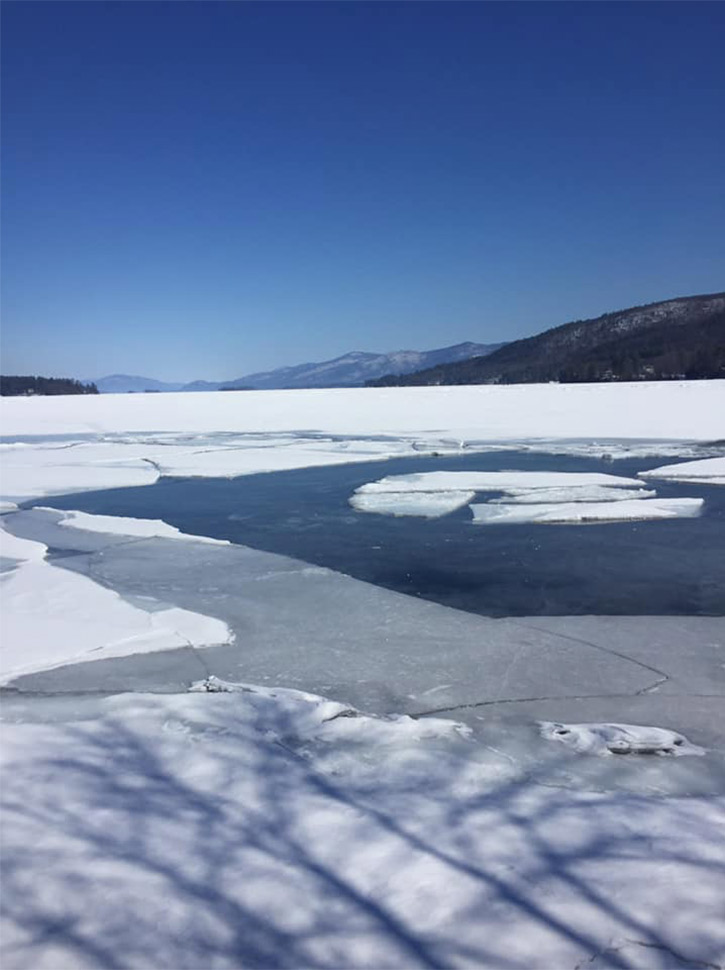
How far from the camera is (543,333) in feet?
331

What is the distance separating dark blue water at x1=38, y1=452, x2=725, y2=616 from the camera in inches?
153

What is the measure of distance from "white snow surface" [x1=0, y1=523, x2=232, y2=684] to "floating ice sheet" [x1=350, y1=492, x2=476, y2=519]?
2.86 meters

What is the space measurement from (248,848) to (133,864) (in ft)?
0.87

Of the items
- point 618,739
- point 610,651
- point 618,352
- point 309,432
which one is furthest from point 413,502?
point 618,352

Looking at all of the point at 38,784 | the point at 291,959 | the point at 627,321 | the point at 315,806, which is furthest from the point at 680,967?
the point at 627,321

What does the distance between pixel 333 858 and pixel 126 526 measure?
4.53 metres

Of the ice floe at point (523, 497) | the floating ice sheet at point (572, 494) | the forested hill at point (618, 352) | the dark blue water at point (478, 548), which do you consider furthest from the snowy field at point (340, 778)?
the forested hill at point (618, 352)

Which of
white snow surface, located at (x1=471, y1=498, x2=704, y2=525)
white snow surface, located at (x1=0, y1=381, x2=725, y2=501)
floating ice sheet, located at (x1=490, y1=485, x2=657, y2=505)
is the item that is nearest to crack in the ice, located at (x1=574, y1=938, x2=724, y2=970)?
white snow surface, located at (x1=471, y1=498, x2=704, y2=525)

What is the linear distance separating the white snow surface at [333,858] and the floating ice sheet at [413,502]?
3986 millimetres

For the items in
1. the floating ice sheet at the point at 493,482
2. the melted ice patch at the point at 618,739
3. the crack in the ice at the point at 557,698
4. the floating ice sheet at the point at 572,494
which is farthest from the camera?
the floating ice sheet at the point at 493,482

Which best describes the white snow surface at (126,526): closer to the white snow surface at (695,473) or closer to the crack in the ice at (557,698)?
the crack in the ice at (557,698)

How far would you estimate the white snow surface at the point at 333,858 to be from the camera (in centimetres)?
144

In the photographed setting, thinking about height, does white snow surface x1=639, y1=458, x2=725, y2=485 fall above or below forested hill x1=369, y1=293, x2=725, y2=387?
below

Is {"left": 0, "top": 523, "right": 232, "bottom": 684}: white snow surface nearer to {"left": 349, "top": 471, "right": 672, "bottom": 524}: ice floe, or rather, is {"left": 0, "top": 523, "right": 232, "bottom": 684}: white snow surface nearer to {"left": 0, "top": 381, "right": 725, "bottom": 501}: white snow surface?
{"left": 349, "top": 471, "right": 672, "bottom": 524}: ice floe
